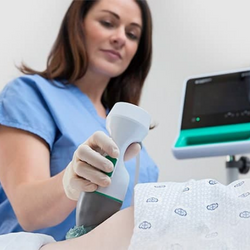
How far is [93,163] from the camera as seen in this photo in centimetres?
78

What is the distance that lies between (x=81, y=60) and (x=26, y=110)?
311 millimetres

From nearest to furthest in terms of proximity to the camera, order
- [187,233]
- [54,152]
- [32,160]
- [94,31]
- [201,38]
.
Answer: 1. [187,233]
2. [32,160]
3. [54,152]
4. [94,31]
5. [201,38]

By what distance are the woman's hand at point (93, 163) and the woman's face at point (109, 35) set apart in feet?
2.29

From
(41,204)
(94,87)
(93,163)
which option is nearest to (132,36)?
(94,87)

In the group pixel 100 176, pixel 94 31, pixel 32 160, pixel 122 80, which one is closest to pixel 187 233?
pixel 100 176

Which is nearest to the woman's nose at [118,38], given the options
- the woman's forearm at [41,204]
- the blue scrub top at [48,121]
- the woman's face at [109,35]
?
the woman's face at [109,35]

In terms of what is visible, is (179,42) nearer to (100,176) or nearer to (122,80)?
(122,80)

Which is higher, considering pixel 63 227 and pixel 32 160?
pixel 32 160

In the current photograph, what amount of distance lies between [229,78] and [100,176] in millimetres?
929

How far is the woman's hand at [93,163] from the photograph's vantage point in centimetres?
77

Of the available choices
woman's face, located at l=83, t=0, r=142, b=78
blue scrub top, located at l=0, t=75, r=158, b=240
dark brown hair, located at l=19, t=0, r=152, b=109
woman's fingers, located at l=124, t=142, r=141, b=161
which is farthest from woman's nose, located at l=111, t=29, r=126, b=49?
woman's fingers, located at l=124, t=142, r=141, b=161

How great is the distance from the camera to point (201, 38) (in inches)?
82.8

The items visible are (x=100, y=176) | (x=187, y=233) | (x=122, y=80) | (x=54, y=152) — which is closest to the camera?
(x=187, y=233)

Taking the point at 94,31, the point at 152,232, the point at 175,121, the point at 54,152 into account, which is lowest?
the point at 175,121
